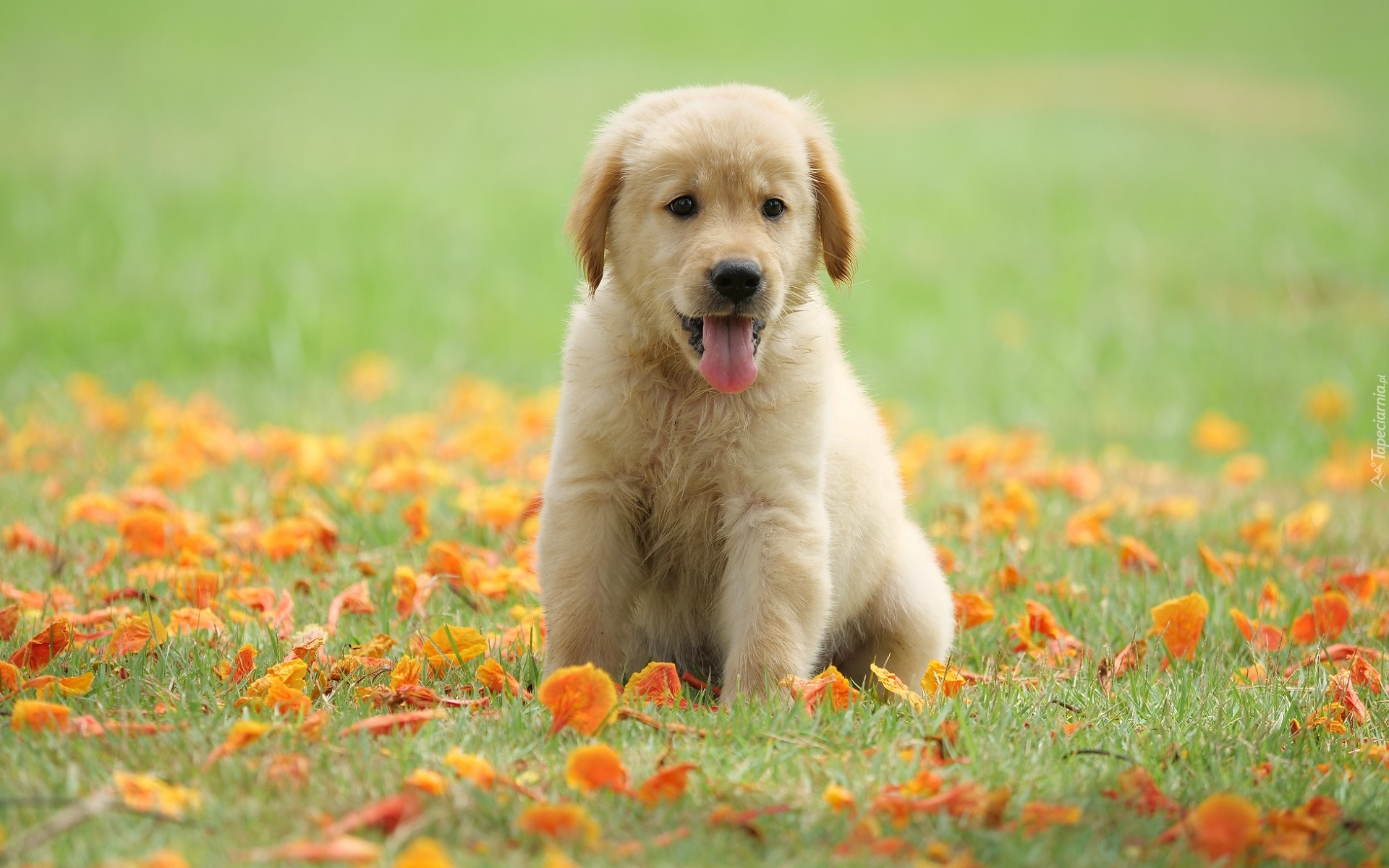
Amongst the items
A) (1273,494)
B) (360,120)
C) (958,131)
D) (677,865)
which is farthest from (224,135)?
(677,865)

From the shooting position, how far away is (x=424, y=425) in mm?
5531

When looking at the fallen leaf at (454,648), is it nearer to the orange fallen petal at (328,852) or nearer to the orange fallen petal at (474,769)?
the orange fallen petal at (474,769)

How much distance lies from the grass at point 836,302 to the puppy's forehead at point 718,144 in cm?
116

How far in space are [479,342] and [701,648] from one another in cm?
532

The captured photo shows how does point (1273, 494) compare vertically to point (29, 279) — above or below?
below

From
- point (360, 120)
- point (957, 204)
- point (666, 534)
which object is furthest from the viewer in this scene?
point (360, 120)

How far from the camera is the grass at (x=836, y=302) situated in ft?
7.66

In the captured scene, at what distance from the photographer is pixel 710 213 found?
2877mm

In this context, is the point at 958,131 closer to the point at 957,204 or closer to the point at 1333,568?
the point at 957,204

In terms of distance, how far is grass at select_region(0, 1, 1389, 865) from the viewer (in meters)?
2.33

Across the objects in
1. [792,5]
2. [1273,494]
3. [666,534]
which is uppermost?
[792,5]

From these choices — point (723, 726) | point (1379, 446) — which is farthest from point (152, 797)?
point (1379, 446)

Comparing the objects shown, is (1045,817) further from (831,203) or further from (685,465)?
(831,203)

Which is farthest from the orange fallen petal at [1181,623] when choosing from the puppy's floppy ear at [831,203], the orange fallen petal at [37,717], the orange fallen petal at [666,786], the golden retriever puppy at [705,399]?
the orange fallen petal at [37,717]
